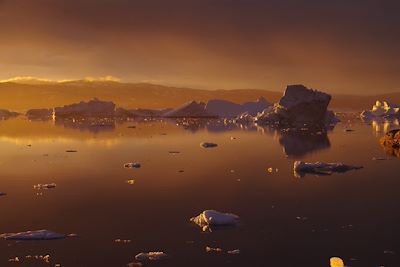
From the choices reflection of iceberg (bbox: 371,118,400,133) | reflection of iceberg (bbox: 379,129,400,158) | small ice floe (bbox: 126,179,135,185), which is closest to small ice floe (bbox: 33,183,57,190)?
small ice floe (bbox: 126,179,135,185)

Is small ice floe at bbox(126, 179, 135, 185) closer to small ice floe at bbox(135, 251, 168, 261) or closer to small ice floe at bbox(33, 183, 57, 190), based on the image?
small ice floe at bbox(33, 183, 57, 190)

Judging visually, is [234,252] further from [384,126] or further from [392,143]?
[384,126]

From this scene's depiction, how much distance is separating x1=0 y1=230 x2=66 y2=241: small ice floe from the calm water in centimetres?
22

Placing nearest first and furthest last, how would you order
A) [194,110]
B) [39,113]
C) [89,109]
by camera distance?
1. [89,109]
2. [194,110]
3. [39,113]

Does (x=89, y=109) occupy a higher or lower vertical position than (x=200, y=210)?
higher

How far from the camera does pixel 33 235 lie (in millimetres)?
9133

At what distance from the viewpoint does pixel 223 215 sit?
10.3 m

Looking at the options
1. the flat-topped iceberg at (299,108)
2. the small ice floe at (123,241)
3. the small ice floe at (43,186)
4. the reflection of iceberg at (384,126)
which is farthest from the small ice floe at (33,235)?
the flat-topped iceberg at (299,108)

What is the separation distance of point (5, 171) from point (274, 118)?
4656cm

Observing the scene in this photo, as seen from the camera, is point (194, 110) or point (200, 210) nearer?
point (200, 210)

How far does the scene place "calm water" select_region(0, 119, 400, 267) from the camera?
8.27 metres

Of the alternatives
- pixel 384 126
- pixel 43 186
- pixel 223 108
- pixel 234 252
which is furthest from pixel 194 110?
pixel 234 252

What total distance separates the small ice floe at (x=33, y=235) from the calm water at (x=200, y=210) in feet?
0.74

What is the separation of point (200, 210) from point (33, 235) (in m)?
4.15
